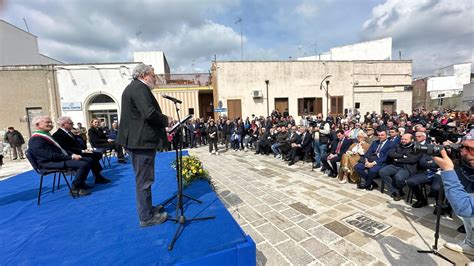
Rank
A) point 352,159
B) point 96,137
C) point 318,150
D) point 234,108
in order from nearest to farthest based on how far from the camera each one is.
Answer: point 352,159, point 96,137, point 318,150, point 234,108

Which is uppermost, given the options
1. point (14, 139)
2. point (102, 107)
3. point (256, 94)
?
point (256, 94)

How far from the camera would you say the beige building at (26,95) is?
13.7 meters

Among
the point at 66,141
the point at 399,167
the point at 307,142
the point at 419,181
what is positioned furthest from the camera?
the point at 307,142

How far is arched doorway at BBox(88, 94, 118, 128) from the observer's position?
1473 cm

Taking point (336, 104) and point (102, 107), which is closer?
point (102, 107)

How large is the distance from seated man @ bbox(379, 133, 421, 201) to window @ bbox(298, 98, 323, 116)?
11883mm

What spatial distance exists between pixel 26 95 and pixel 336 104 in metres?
22.1

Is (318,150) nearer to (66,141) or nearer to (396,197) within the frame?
Answer: (396,197)

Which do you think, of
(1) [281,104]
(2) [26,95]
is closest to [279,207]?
(1) [281,104]

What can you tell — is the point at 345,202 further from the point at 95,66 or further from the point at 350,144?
the point at 95,66

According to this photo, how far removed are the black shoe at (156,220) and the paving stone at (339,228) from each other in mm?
2186

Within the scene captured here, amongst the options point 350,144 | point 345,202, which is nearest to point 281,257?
point 345,202

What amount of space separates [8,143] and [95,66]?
671 centimetres

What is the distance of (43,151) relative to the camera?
10.4 ft
